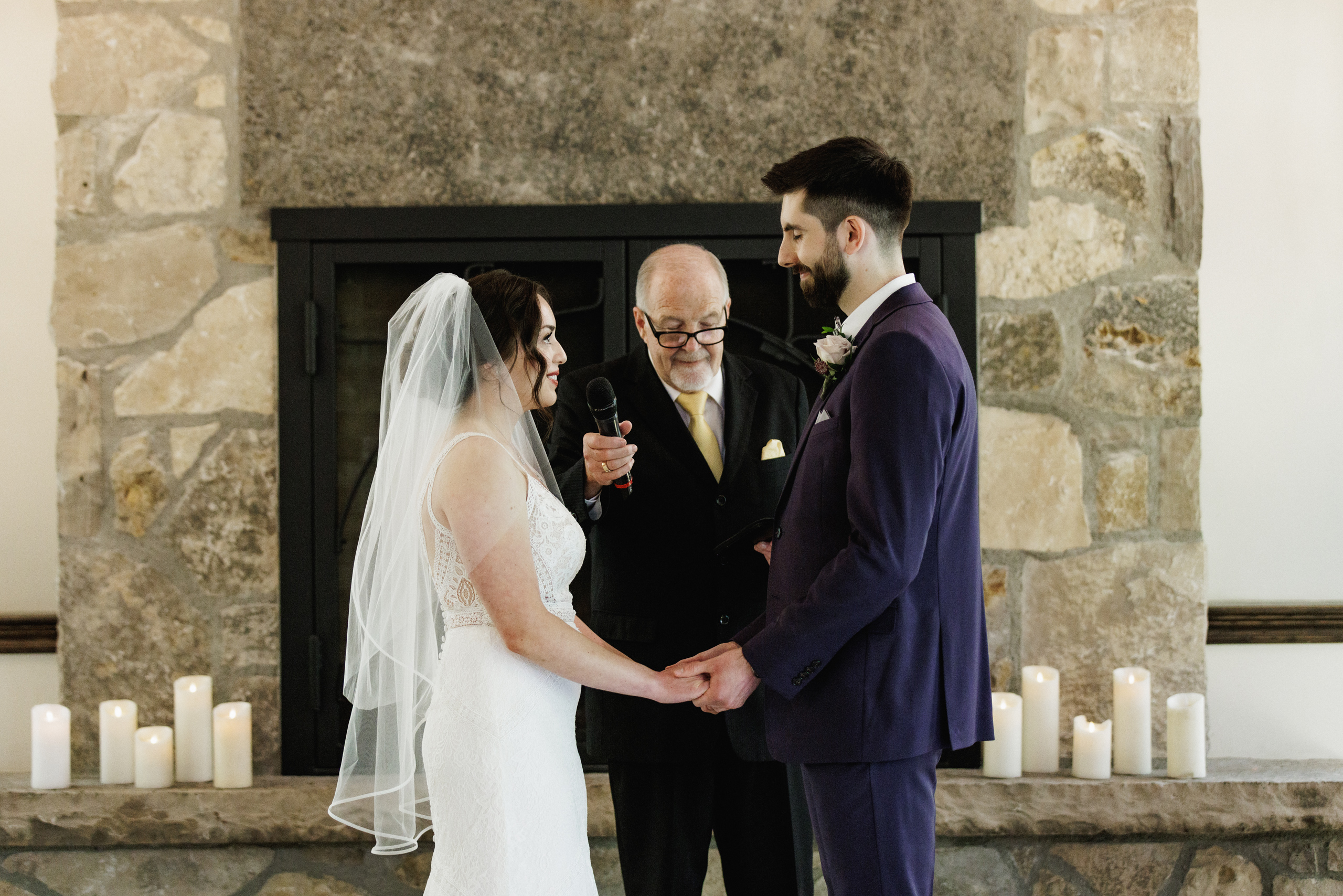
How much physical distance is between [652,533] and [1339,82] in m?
2.39

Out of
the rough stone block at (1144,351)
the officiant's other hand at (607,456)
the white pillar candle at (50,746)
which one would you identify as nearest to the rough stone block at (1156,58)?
the rough stone block at (1144,351)

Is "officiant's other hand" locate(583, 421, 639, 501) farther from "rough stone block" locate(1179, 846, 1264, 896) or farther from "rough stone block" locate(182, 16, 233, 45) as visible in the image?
"rough stone block" locate(1179, 846, 1264, 896)

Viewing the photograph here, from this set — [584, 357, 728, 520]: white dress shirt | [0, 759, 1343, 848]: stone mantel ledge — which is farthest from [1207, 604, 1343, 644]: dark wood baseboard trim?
[584, 357, 728, 520]: white dress shirt

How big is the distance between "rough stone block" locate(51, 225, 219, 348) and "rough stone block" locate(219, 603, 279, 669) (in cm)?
77

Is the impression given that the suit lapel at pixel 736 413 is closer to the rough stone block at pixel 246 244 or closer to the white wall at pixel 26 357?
the rough stone block at pixel 246 244

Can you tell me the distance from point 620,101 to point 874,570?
5.51 feet

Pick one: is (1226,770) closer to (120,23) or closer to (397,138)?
(397,138)

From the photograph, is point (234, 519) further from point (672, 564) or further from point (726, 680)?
point (726, 680)

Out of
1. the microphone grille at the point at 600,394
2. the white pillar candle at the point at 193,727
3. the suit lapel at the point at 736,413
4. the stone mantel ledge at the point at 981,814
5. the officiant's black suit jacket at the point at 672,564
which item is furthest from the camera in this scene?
the white pillar candle at the point at 193,727

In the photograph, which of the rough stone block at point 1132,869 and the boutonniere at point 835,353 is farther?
the rough stone block at point 1132,869

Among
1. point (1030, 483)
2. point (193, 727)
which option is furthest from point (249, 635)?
point (1030, 483)

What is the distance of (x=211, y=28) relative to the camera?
270cm

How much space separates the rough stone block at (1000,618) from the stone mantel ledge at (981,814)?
12.9 inches

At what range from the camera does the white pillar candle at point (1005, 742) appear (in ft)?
8.45
